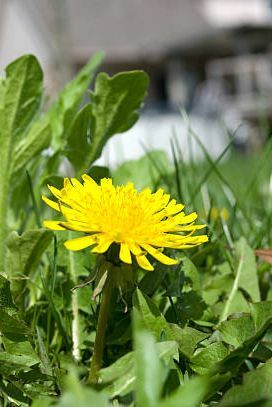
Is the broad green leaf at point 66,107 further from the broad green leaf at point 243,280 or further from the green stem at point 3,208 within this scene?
the broad green leaf at point 243,280

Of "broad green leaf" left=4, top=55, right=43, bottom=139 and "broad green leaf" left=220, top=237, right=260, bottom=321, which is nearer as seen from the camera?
"broad green leaf" left=220, top=237, right=260, bottom=321

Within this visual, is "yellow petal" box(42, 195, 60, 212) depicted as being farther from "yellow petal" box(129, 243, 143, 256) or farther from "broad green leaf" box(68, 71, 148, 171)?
"broad green leaf" box(68, 71, 148, 171)

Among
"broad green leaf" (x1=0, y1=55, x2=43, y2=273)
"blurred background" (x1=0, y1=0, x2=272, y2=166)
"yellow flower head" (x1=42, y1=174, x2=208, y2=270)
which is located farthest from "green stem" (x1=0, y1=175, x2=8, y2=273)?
"blurred background" (x1=0, y1=0, x2=272, y2=166)

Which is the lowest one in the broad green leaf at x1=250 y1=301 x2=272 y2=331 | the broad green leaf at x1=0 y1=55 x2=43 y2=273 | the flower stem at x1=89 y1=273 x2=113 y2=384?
the broad green leaf at x1=250 y1=301 x2=272 y2=331

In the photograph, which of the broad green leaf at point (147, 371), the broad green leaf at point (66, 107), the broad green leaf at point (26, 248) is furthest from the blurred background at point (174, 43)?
the broad green leaf at point (147, 371)

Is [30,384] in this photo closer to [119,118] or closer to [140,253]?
[140,253]

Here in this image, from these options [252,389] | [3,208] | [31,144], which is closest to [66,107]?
[31,144]

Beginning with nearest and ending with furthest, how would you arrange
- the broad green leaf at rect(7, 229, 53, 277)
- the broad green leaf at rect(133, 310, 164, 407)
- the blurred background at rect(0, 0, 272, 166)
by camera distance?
1. the broad green leaf at rect(133, 310, 164, 407)
2. the broad green leaf at rect(7, 229, 53, 277)
3. the blurred background at rect(0, 0, 272, 166)
